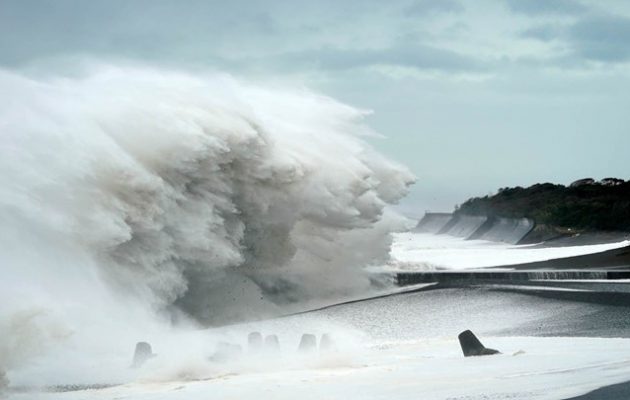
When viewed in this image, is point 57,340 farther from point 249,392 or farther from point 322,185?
point 322,185

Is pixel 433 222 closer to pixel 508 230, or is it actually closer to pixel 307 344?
pixel 508 230

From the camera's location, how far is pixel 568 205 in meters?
117

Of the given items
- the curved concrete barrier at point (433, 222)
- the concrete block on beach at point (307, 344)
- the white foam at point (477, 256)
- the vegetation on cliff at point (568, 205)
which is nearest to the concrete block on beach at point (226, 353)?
the concrete block on beach at point (307, 344)

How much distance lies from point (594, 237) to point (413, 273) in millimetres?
56937

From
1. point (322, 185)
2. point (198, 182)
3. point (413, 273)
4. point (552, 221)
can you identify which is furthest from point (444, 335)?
point (552, 221)

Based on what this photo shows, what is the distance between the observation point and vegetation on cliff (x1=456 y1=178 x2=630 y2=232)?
10425 cm

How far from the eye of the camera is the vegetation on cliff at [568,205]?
342 feet

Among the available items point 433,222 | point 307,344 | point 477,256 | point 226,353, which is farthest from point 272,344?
point 433,222

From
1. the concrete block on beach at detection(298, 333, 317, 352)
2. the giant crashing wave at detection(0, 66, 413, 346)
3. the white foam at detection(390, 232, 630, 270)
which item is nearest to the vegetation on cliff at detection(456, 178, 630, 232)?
the white foam at detection(390, 232, 630, 270)

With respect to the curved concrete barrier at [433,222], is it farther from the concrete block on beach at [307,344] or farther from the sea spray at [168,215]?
the concrete block on beach at [307,344]

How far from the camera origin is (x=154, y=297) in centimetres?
2519

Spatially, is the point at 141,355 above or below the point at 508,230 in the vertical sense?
below

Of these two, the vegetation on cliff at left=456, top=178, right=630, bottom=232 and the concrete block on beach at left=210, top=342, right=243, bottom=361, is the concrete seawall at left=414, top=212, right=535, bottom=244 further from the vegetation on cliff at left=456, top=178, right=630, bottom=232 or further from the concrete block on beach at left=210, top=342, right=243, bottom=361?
the concrete block on beach at left=210, top=342, right=243, bottom=361

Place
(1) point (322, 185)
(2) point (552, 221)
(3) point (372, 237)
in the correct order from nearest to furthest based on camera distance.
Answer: (1) point (322, 185) → (3) point (372, 237) → (2) point (552, 221)
